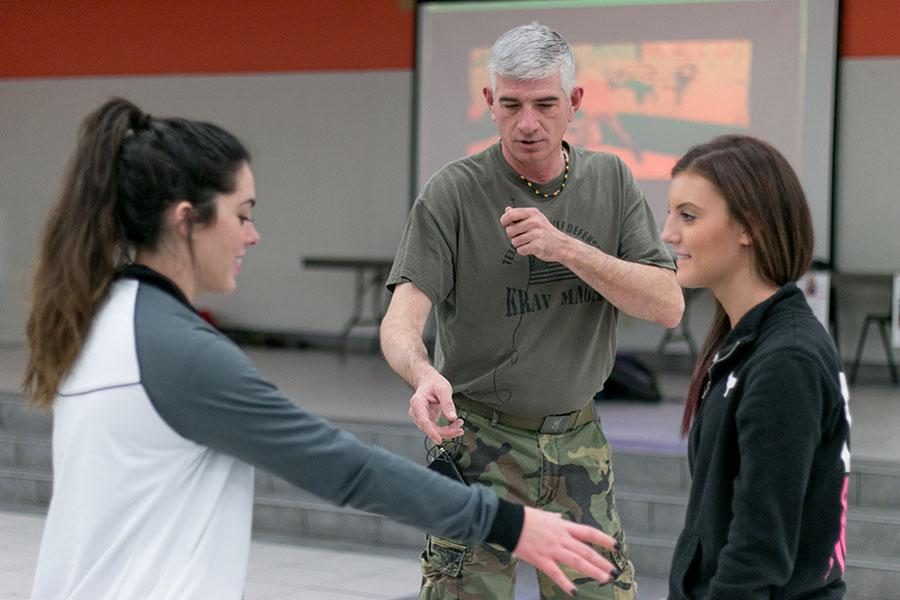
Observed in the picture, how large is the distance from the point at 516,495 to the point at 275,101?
7.87m

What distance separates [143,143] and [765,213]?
0.85 metres

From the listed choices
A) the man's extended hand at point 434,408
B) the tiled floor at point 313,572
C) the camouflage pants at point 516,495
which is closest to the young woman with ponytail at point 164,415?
the man's extended hand at point 434,408

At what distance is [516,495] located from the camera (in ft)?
9.01

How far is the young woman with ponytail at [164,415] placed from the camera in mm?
1617

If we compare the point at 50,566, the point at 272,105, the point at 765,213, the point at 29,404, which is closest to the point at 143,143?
the point at 29,404

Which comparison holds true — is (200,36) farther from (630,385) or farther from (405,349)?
(405,349)

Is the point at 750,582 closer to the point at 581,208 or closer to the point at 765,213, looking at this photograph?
the point at 765,213

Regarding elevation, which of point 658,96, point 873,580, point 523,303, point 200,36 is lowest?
point 873,580

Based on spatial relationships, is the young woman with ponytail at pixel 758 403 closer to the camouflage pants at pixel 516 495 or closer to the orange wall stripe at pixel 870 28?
the camouflage pants at pixel 516 495

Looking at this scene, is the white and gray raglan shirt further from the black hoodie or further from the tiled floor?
the tiled floor

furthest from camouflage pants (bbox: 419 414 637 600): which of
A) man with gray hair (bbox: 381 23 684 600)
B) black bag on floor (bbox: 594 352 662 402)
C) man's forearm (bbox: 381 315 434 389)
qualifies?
black bag on floor (bbox: 594 352 662 402)

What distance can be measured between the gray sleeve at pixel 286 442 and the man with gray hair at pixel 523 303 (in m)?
1.01

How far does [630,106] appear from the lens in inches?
357

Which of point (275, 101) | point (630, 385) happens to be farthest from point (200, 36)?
point (630, 385)
